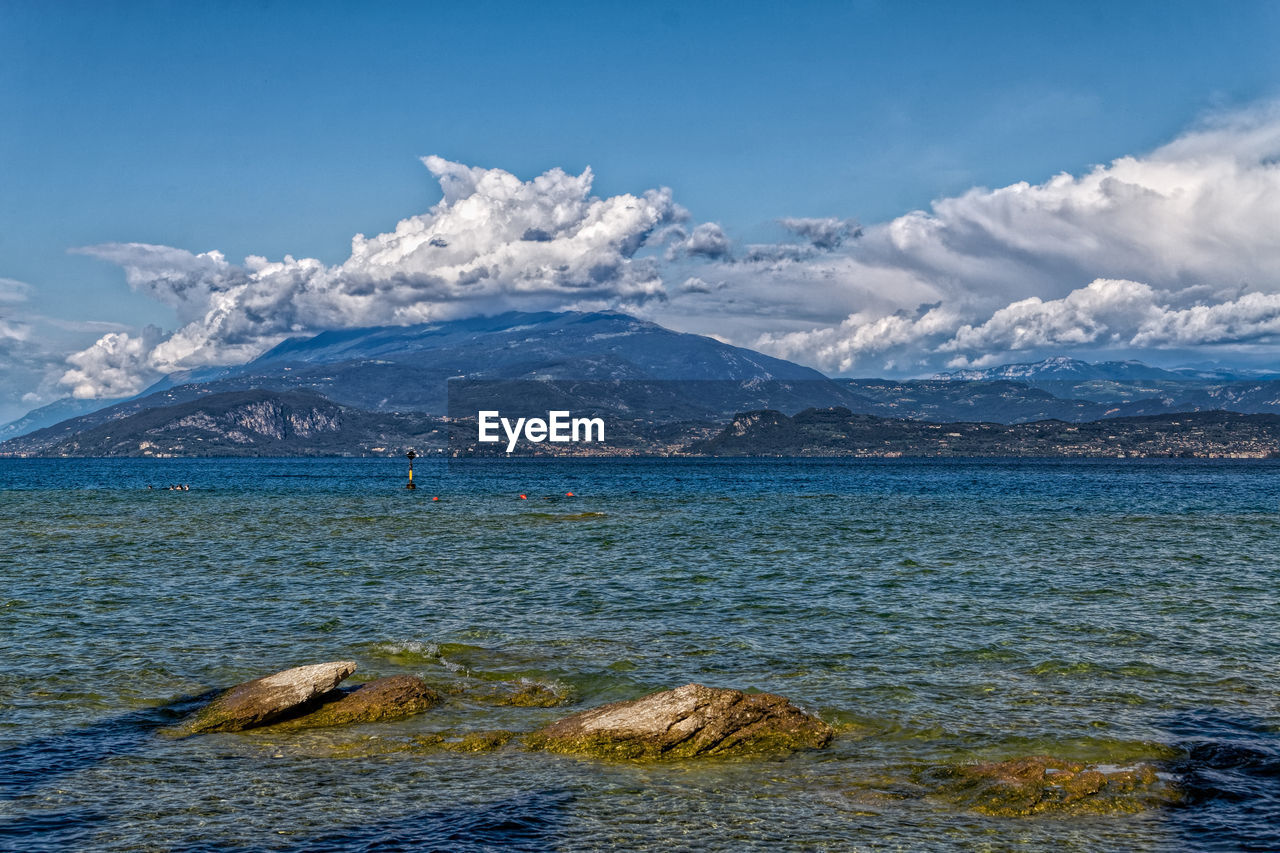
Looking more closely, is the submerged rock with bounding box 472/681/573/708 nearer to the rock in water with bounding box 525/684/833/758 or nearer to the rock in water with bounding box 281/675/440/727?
the rock in water with bounding box 281/675/440/727

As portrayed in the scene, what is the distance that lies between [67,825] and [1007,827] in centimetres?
1558

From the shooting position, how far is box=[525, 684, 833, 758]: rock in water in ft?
65.2

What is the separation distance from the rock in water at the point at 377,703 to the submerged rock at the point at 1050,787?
40.7 ft

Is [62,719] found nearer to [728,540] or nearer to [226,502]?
[728,540]

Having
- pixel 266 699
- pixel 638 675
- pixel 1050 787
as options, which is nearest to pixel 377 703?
pixel 266 699

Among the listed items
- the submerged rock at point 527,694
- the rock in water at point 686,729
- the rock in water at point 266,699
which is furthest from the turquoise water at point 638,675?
the rock in water at point 686,729

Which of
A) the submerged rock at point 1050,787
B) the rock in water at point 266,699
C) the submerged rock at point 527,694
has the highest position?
the rock in water at point 266,699

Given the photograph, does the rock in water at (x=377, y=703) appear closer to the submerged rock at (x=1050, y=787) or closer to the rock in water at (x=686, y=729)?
the rock in water at (x=686, y=729)

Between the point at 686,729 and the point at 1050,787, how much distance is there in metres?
7.04

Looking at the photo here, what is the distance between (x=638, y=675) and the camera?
2678cm

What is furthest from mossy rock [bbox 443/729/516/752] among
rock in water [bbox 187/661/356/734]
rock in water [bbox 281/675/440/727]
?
rock in water [bbox 187/661/356/734]

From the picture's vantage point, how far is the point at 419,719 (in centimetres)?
2256

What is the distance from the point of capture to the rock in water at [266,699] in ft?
70.8

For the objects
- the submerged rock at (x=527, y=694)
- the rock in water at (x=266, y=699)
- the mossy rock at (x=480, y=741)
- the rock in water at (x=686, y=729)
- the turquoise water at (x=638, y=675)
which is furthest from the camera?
the submerged rock at (x=527, y=694)
